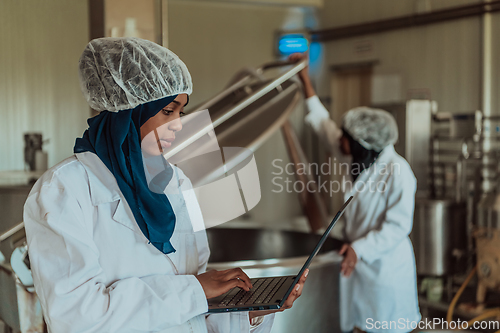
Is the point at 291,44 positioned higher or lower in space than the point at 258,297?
higher

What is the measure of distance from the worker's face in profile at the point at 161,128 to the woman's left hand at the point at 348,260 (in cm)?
89

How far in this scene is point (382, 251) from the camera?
155cm

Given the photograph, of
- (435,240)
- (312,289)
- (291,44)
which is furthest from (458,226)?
(291,44)

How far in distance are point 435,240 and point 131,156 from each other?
2302 mm

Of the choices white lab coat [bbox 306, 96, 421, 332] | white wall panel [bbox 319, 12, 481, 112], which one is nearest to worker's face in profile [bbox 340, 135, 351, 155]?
white lab coat [bbox 306, 96, 421, 332]

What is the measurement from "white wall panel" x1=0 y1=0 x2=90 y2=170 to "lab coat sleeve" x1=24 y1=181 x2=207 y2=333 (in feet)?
1.65

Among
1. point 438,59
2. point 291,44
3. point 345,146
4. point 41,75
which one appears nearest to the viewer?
point 41,75

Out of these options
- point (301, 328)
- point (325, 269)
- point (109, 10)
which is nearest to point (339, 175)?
point (325, 269)

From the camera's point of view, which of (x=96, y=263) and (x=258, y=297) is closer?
(x=96, y=263)

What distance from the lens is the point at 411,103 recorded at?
288cm

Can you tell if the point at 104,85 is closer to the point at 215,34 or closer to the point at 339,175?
the point at 339,175

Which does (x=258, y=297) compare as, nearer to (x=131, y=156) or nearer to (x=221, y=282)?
(x=221, y=282)

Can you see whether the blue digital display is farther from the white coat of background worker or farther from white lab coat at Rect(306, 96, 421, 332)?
white lab coat at Rect(306, 96, 421, 332)

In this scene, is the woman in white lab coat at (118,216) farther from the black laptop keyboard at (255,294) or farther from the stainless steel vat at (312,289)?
the stainless steel vat at (312,289)
